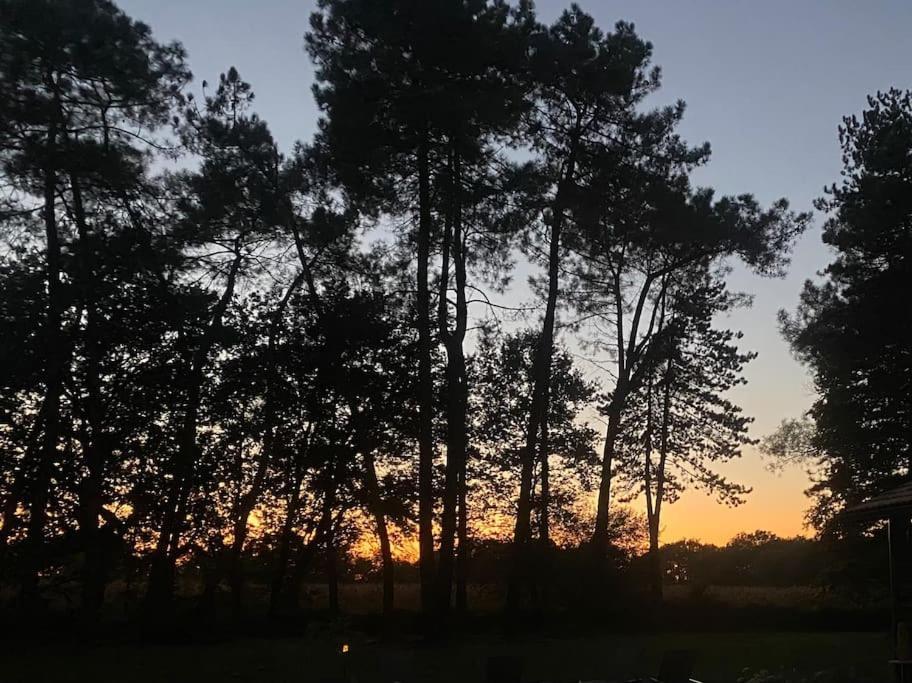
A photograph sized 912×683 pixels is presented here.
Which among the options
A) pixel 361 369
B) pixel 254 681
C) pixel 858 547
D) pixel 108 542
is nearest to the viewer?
pixel 254 681

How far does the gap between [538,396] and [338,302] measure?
6.40m

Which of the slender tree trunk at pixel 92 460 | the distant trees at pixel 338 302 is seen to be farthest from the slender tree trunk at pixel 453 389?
the slender tree trunk at pixel 92 460

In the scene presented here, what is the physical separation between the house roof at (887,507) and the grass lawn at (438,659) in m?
2.36

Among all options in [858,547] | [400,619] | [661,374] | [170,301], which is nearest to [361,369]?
[170,301]

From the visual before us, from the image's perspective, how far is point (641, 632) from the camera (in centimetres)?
2366

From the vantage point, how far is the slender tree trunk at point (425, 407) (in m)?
21.1

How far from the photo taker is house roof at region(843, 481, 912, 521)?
42.6 feet

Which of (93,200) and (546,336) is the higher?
(93,200)

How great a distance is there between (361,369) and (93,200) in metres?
6.72

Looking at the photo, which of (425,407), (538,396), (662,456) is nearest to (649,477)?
(662,456)

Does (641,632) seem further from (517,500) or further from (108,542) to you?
(108,542)

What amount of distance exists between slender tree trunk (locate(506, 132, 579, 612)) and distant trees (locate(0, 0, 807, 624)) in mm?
87

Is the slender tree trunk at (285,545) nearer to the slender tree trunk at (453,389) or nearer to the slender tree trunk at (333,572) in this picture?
the slender tree trunk at (333,572)

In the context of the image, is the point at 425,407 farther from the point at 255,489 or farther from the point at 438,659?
the point at 438,659
